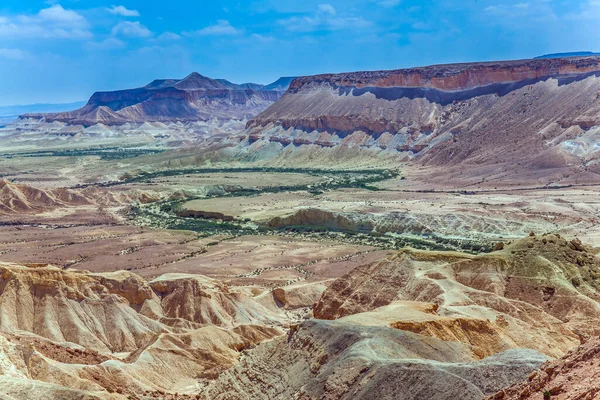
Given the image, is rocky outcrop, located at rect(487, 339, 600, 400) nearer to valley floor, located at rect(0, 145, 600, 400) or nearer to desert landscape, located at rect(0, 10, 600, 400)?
desert landscape, located at rect(0, 10, 600, 400)

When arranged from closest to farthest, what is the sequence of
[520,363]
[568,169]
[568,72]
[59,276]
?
[520,363]
[59,276]
[568,169]
[568,72]

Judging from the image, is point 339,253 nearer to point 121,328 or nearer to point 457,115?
point 121,328

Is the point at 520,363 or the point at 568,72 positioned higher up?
the point at 568,72

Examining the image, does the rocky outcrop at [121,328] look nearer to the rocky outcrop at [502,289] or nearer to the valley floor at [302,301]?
the valley floor at [302,301]

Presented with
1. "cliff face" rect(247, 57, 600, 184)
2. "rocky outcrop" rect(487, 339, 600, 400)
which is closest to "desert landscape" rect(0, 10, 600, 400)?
"rocky outcrop" rect(487, 339, 600, 400)

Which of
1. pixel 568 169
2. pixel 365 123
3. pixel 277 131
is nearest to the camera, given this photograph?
pixel 568 169

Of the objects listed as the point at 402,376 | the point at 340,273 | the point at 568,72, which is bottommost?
the point at 340,273

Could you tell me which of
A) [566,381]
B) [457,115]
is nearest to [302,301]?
[566,381]

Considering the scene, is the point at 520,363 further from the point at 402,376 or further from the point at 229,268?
the point at 229,268

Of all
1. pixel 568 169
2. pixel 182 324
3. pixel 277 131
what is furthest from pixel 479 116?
pixel 182 324
